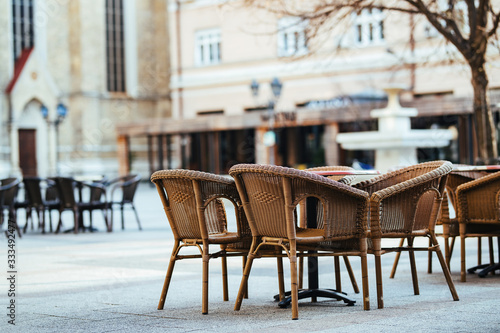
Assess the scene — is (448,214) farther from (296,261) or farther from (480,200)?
(296,261)

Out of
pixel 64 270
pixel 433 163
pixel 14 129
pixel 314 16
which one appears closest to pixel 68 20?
pixel 14 129

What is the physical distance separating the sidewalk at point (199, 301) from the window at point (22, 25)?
33734 mm

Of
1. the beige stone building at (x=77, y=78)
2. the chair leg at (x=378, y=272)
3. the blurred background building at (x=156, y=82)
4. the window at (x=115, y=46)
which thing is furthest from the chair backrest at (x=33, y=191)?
the window at (x=115, y=46)

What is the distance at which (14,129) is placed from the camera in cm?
4153

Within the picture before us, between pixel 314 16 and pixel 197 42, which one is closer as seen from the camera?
pixel 314 16

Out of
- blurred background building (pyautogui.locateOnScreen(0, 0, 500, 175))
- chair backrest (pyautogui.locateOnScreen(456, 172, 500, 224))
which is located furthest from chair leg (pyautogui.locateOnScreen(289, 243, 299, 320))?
blurred background building (pyautogui.locateOnScreen(0, 0, 500, 175))

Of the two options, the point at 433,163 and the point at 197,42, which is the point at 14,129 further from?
the point at 433,163

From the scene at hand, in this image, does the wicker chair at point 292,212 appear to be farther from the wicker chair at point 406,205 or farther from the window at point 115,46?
the window at point 115,46

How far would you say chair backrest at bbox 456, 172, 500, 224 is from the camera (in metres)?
7.41

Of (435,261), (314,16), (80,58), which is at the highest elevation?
(80,58)

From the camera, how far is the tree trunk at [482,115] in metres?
12.9

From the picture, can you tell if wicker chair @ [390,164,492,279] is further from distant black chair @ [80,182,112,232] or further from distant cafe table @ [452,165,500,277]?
distant black chair @ [80,182,112,232]

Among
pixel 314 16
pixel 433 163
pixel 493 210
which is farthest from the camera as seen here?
pixel 314 16

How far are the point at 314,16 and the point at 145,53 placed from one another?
112ft
